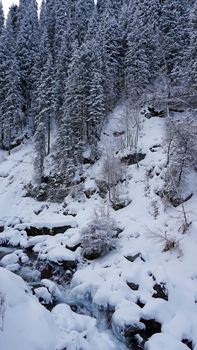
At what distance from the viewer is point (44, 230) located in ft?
85.3

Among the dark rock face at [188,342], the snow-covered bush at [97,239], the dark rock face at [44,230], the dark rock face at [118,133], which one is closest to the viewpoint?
the dark rock face at [188,342]

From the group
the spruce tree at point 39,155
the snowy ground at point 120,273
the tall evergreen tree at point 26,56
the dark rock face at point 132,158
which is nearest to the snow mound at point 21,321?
the snowy ground at point 120,273

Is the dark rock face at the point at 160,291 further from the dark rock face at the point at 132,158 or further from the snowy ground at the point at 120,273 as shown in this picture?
the dark rock face at the point at 132,158

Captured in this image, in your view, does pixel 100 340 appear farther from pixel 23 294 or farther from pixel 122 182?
pixel 122 182

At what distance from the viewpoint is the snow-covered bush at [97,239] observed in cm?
1983

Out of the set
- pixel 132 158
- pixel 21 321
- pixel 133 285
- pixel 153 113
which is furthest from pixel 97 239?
pixel 153 113

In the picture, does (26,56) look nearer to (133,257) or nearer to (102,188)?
(102,188)

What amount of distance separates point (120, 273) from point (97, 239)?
338 centimetres

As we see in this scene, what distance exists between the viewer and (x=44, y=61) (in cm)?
4559

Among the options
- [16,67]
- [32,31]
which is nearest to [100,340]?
[16,67]

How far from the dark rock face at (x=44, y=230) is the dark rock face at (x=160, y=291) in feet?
38.9

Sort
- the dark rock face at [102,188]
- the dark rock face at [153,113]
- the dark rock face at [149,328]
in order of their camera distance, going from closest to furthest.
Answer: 1. the dark rock face at [149,328]
2. the dark rock face at [102,188]
3. the dark rock face at [153,113]

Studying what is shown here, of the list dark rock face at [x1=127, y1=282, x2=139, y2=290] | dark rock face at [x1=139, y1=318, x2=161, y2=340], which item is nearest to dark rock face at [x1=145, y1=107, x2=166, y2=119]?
dark rock face at [x1=127, y1=282, x2=139, y2=290]

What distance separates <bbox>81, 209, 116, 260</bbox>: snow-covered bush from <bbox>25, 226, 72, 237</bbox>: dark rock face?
519 cm
